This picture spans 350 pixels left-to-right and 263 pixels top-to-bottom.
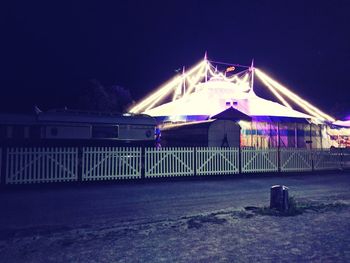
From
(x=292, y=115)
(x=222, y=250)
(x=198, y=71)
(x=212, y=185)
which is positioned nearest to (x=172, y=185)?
(x=212, y=185)

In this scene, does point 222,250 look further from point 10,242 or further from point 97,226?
point 10,242

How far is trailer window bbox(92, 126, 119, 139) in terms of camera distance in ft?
49.0

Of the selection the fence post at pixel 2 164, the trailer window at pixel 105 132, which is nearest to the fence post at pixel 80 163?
the fence post at pixel 2 164

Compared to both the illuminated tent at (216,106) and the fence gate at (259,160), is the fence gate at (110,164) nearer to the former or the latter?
the fence gate at (259,160)

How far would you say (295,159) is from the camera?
49.0 ft

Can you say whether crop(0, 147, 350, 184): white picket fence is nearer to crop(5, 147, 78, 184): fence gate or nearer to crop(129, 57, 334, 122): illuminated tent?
crop(5, 147, 78, 184): fence gate

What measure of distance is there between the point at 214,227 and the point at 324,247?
1867 mm

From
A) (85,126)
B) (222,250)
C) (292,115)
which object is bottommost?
(222,250)

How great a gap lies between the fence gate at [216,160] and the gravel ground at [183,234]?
4.48 metres

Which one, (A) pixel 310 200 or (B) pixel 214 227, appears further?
(A) pixel 310 200

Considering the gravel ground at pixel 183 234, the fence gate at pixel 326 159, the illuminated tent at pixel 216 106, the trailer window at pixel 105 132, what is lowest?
the gravel ground at pixel 183 234

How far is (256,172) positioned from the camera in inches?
547

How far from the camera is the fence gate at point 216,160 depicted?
42.0 feet

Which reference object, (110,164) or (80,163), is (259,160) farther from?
(80,163)
